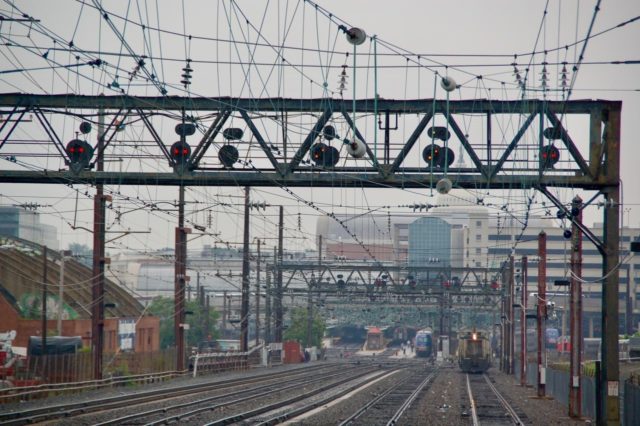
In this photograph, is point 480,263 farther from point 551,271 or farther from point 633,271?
point 633,271

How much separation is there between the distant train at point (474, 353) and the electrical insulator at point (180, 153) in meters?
60.3

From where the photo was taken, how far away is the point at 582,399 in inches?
1625

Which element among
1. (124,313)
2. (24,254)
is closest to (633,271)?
(124,313)

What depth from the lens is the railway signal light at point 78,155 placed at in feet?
101

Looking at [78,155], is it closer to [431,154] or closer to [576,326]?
[431,154]

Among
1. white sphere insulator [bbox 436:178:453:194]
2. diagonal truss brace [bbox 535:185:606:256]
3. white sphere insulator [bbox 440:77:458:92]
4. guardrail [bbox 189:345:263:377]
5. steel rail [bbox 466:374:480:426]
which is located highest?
white sphere insulator [bbox 440:77:458:92]

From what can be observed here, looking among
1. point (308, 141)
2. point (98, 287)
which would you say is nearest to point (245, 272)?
point (98, 287)

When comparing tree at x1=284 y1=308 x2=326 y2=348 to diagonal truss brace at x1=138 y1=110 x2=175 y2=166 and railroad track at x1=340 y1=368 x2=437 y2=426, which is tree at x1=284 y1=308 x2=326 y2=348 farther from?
diagonal truss brace at x1=138 y1=110 x2=175 y2=166

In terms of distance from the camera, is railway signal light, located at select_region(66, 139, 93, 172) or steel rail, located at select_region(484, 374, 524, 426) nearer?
railway signal light, located at select_region(66, 139, 93, 172)

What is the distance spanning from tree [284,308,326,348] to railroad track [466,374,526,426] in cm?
6892

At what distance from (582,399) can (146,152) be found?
20.0m

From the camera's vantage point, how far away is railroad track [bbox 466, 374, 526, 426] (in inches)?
1416

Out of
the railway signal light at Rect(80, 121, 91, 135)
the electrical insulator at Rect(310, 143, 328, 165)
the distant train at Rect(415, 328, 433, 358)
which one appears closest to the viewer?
the electrical insulator at Rect(310, 143, 328, 165)

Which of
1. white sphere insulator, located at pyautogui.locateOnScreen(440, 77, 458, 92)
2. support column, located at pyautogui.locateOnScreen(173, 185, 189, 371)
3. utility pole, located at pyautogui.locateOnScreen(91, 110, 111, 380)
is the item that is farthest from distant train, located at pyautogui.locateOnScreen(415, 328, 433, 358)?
white sphere insulator, located at pyautogui.locateOnScreen(440, 77, 458, 92)
